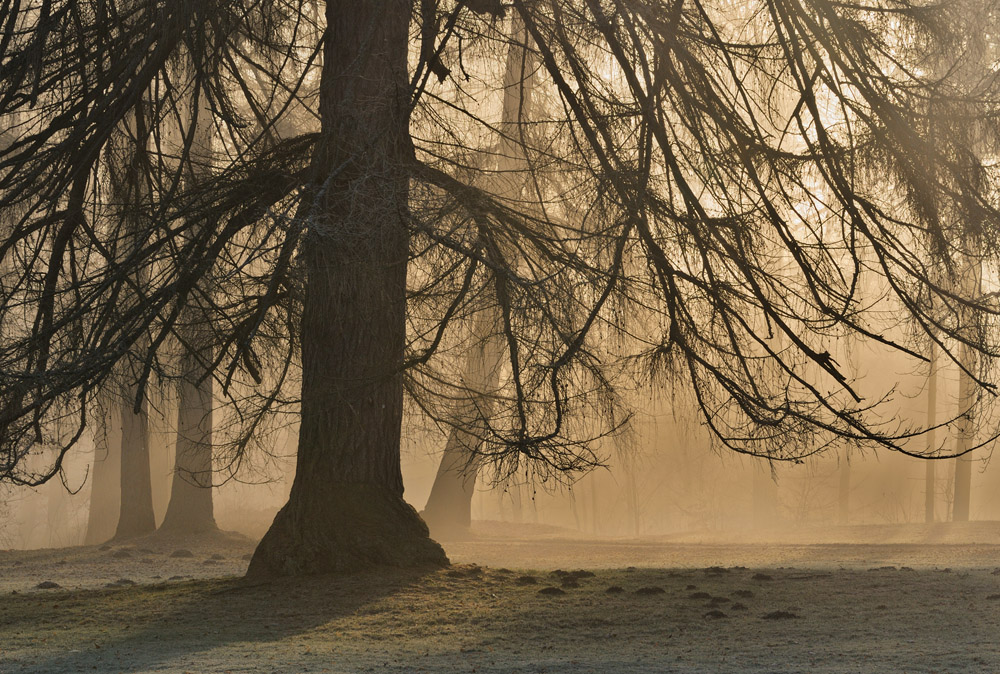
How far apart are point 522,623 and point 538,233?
2612mm

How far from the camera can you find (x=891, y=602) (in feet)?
23.1

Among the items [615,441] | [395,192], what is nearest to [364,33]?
[395,192]

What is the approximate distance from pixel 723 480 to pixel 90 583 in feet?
81.4

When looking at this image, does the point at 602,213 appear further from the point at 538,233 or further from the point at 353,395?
the point at 353,395

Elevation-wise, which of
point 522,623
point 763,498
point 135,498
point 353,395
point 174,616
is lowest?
point 763,498

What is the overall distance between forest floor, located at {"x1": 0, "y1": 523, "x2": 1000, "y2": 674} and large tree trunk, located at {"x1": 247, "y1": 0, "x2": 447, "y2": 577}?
12.9 inches

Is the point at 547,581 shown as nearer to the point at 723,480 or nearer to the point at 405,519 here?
the point at 405,519

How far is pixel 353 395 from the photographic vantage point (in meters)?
7.48

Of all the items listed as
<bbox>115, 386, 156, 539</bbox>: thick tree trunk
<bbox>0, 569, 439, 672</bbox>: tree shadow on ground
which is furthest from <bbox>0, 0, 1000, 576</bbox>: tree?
<bbox>115, 386, 156, 539</bbox>: thick tree trunk

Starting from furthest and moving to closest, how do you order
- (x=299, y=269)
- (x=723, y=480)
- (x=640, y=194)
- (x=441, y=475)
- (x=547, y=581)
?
1. (x=723, y=480)
2. (x=441, y=475)
3. (x=547, y=581)
4. (x=299, y=269)
5. (x=640, y=194)

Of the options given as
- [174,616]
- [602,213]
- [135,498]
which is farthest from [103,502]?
[602,213]

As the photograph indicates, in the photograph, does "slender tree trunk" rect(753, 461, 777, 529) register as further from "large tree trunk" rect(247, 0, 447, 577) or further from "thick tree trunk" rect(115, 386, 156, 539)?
"large tree trunk" rect(247, 0, 447, 577)

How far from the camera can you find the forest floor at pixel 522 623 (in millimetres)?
5445

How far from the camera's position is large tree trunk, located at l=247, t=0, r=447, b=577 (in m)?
7.32
